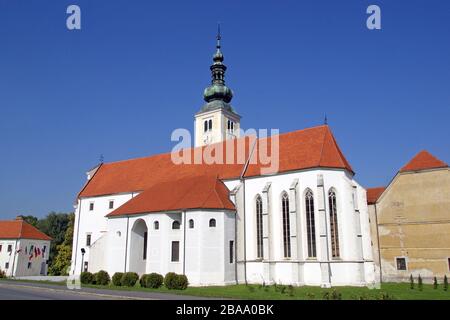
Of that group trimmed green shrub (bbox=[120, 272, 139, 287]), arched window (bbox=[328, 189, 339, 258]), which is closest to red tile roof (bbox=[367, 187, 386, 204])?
arched window (bbox=[328, 189, 339, 258])

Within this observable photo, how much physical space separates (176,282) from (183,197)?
26.4 feet

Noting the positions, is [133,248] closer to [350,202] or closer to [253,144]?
[253,144]

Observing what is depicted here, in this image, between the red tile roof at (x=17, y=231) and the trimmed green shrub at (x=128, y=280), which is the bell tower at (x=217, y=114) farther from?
the red tile roof at (x=17, y=231)

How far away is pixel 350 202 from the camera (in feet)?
102

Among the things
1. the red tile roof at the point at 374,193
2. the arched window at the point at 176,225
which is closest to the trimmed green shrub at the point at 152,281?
the arched window at the point at 176,225

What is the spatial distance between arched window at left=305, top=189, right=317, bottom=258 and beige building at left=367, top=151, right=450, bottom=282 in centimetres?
1129

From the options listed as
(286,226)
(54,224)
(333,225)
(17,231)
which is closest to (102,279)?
(286,226)

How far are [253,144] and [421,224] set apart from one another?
57.1ft

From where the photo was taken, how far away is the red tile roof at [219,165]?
32.7 m

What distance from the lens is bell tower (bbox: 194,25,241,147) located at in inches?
2055

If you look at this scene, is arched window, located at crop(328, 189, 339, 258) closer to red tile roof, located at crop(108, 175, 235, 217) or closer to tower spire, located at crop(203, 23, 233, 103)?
red tile roof, located at crop(108, 175, 235, 217)

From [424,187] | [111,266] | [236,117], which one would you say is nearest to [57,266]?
[111,266]

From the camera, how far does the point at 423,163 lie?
1465 inches

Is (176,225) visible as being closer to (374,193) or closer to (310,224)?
(310,224)
